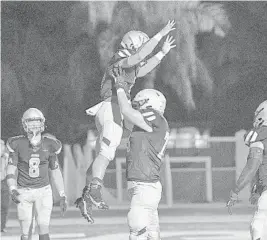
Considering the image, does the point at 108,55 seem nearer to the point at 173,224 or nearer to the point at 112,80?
the point at 173,224

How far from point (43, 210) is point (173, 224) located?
6963mm

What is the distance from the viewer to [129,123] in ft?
32.4

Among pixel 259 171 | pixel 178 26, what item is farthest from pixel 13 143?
pixel 178 26

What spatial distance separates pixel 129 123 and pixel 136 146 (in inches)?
31.6

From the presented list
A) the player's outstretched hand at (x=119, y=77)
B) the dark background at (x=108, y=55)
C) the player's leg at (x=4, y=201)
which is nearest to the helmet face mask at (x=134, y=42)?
the player's outstretched hand at (x=119, y=77)

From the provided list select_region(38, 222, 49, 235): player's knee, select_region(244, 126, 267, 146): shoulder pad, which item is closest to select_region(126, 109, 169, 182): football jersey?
select_region(244, 126, 267, 146): shoulder pad

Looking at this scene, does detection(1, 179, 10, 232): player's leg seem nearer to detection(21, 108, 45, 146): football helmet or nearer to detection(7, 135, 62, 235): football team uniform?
detection(7, 135, 62, 235): football team uniform

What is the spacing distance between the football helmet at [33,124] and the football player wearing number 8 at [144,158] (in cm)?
158

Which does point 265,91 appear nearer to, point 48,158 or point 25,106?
point 25,106

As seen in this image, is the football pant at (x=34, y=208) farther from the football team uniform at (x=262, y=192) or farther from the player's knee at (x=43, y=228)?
the football team uniform at (x=262, y=192)

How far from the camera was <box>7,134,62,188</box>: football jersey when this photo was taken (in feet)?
34.8

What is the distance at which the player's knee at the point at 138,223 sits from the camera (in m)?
8.94

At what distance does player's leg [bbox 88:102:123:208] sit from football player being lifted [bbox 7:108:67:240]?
3.98ft

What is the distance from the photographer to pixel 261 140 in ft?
30.1
